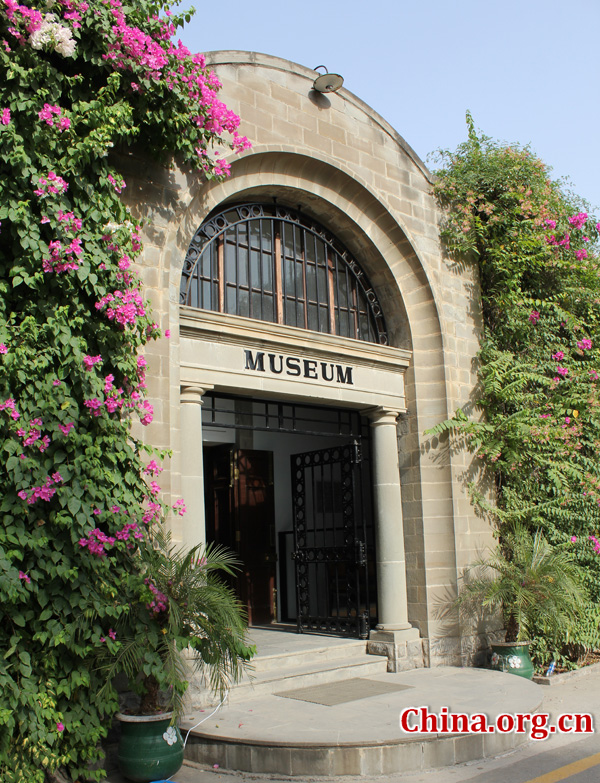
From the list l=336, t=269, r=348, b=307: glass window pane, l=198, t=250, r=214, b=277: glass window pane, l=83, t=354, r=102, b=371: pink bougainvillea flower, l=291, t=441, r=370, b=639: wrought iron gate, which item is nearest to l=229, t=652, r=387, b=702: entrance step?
l=291, t=441, r=370, b=639: wrought iron gate

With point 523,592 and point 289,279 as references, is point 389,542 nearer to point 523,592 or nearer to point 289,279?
point 523,592

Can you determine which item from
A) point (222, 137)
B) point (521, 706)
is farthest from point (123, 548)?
point (222, 137)

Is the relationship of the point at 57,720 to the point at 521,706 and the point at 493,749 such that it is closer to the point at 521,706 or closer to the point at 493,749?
the point at 493,749

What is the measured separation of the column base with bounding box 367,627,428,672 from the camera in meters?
8.66

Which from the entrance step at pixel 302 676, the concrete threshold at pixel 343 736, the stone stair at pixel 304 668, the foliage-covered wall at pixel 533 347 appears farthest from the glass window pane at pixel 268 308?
the concrete threshold at pixel 343 736

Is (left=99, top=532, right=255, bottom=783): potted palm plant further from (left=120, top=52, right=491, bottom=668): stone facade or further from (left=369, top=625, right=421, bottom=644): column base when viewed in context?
(left=369, top=625, right=421, bottom=644): column base

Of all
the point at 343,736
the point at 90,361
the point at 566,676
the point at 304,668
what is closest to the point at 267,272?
the point at 90,361

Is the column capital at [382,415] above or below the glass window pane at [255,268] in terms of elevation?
below

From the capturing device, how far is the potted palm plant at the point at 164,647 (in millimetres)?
5414

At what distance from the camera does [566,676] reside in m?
8.82

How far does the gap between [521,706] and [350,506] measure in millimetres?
3517

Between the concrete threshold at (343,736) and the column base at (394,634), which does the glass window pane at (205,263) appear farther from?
the column base at (394,634)

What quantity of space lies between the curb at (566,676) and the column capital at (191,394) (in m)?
5.11

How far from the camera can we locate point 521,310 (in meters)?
10.2
